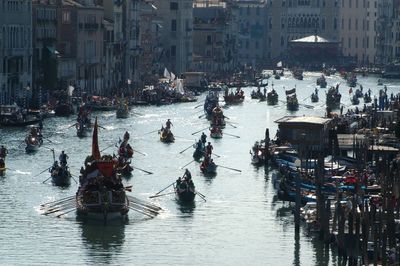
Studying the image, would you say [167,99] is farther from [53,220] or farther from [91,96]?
[53,220]

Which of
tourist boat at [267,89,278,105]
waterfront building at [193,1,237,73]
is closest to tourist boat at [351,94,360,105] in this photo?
tourist boat at [267,89,278,105]

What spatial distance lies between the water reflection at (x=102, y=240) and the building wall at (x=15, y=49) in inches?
1424

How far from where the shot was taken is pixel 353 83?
119312 millimetres

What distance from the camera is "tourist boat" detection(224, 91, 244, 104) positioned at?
97.1 m

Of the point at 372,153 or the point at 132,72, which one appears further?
the point at 132,72

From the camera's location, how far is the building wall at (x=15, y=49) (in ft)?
278

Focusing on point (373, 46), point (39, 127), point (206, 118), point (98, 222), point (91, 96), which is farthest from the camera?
point (373, 46)

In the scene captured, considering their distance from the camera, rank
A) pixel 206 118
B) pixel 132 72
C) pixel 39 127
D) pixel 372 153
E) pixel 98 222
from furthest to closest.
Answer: pixel 132 72 < pixel 206 118 < pixel 39 127 < pixel 372 153 < pixel 98 222

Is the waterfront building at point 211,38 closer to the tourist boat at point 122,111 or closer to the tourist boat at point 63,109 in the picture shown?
the tourist boat at point 122,111

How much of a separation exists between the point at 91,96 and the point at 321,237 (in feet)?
157

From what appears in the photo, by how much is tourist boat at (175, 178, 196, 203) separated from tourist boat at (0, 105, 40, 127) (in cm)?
2327

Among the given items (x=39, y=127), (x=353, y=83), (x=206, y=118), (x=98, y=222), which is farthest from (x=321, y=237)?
(x=353, y=83)

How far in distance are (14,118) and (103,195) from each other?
27691mm

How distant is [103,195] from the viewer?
156ft
